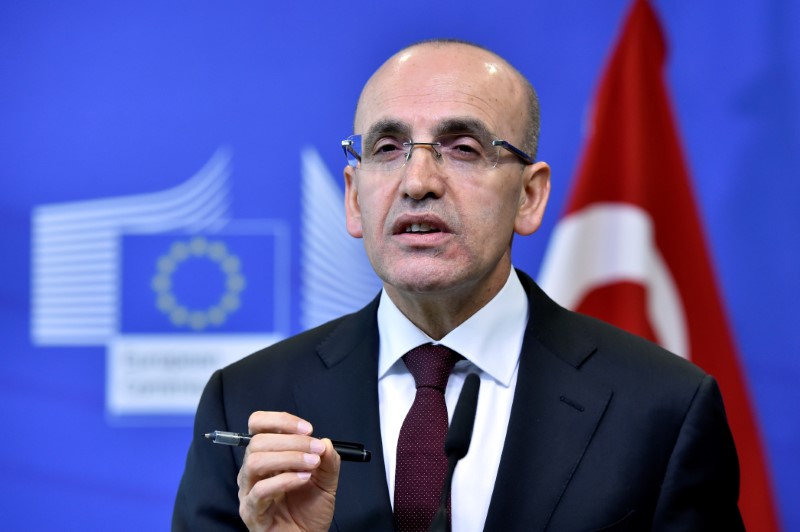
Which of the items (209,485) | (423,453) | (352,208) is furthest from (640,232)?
(209,485)

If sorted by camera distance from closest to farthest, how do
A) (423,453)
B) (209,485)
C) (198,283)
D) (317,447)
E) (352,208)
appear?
(317,447) → (423,453) → (209,485) → (352,208) → (198,283)

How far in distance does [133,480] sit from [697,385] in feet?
5.74

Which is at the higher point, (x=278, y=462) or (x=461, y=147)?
(x=461, y=147)

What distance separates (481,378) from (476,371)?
0.02 m

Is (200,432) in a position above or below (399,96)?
below

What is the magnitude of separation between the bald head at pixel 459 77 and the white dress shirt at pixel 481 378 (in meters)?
0.34

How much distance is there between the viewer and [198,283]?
2.84m

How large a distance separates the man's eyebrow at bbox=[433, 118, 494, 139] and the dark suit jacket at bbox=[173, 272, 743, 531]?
0.38 meters

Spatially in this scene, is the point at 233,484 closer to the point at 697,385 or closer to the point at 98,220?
the point at 697,385

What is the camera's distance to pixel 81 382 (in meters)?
2.82

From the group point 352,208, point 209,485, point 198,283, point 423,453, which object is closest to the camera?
point 423,453

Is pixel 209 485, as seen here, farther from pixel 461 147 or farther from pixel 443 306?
pixel 461 147

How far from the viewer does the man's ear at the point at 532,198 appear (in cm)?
194

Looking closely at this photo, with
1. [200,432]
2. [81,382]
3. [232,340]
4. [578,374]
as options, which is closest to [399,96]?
[578,374]
